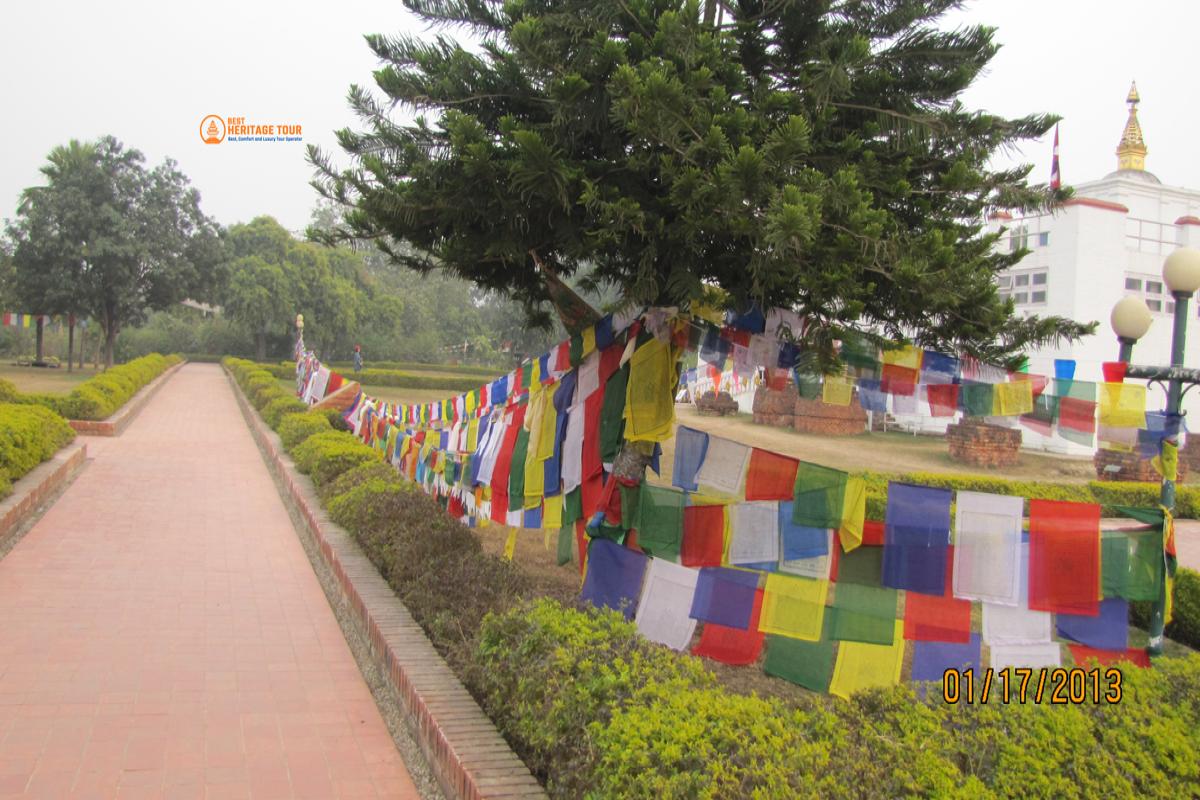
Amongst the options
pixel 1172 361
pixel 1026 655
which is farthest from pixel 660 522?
pixel 1172 361

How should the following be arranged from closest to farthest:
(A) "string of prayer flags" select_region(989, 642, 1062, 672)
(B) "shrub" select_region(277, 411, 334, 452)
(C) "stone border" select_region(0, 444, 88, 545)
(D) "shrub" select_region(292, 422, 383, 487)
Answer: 1. (A) "string of prayer flags" select_region(989, 642, 1062, 672)
2. (C) "stone border" select_region(0, 444, 88, 545)
3. (D) "shrub" select_region(292, 422, 383, 487)
4. (B) "shrub" select_region(277, 411, 334, 452)

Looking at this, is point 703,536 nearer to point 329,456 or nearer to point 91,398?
point 329,456

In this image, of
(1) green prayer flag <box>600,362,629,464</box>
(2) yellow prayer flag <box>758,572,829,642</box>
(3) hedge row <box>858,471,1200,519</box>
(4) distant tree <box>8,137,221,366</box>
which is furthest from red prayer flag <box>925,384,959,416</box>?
(4) distant tree <box>8,137,221,366</box>

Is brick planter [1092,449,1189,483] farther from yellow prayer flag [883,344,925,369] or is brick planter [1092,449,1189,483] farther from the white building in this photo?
yellow prayer flag [883,344,925,369]

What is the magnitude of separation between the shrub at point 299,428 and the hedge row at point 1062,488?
7.69 m

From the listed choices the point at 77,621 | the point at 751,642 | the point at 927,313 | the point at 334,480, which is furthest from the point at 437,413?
the point at 927,313

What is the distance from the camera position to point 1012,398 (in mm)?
4680

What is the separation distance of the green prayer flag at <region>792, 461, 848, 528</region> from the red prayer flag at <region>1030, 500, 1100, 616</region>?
2.94 ft

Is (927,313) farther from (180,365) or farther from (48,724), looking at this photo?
(180,365)

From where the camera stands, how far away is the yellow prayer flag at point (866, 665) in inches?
177

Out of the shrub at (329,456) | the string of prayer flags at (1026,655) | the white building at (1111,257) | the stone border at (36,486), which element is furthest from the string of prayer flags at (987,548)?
the white building at (1111,257)

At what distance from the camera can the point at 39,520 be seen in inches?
335

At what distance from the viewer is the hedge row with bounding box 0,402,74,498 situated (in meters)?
8.68

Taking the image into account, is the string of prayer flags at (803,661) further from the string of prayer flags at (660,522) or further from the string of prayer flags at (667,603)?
the string of prayer flags at (660,522)
